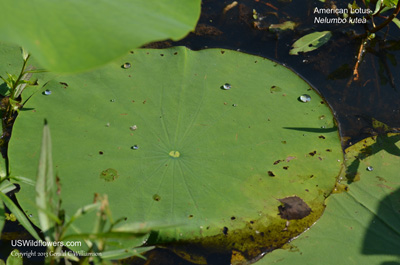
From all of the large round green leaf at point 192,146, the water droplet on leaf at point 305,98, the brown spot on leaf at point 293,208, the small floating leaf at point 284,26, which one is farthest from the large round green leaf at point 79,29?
the small floating leaf at point 284,26

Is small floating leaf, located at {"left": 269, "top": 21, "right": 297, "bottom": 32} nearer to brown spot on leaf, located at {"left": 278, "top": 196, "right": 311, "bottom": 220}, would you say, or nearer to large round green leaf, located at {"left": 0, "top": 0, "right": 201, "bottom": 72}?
brown spot on leaf, located at {"left": 278, "top": 196, "right": 311, "bottom": 220}

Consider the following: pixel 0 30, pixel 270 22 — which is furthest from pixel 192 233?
pixel 270 22

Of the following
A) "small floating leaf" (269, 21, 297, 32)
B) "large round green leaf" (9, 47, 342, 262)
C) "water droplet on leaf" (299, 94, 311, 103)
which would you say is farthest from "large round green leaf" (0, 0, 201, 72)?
"small floating leaf" (269, 21, 297, 32)

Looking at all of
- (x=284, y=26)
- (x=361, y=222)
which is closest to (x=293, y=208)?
(x=361, y=222)

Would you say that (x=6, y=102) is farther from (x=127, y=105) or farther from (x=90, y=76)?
(x=127, y=105)

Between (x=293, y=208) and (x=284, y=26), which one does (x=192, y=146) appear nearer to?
(x=293, y=208)
